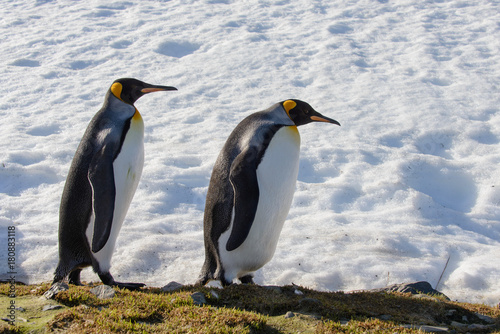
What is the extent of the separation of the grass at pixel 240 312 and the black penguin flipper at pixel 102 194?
1.31 ft

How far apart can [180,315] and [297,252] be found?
7.29 ft

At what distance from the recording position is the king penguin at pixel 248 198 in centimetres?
357

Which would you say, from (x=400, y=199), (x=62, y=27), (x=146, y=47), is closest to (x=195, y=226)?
(x=400, y=199)

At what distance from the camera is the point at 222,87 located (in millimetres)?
9477

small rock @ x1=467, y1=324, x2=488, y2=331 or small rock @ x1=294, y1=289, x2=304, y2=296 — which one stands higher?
small rock @ x1=467, y1=324, x2=488, y2=331

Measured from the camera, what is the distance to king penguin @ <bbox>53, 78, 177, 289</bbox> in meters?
3.54

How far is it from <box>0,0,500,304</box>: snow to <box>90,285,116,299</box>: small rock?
106 cm

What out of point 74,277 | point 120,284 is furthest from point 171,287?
point 74,277

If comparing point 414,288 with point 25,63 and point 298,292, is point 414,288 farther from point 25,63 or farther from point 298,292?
point 25,63

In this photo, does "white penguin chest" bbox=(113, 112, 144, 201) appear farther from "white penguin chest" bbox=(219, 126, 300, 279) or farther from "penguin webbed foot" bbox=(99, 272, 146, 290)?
"white penguin chest" bbox=(219, 126, 300, 279)

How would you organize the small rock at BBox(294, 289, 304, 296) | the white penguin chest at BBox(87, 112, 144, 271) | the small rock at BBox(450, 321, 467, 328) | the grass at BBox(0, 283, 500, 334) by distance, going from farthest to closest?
the white penguin chest at BBox(87, 112, 144, 271) < the small rock at BBox(294, 289, 304, 296) < the small rock at BBox(450, 321, 467, 328) < the grass at BBox(0, 283, 500, 334)

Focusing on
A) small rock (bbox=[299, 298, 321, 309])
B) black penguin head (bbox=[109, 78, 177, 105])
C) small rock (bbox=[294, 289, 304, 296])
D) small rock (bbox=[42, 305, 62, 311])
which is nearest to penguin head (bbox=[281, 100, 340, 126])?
black penguin head (bbox=[109, 78, 177, 105])

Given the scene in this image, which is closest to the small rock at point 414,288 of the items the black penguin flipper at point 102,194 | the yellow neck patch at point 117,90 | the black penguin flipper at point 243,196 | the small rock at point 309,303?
the small rock at point 309,303

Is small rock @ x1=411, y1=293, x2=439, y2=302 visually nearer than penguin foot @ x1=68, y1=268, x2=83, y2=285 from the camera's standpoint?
Yes
